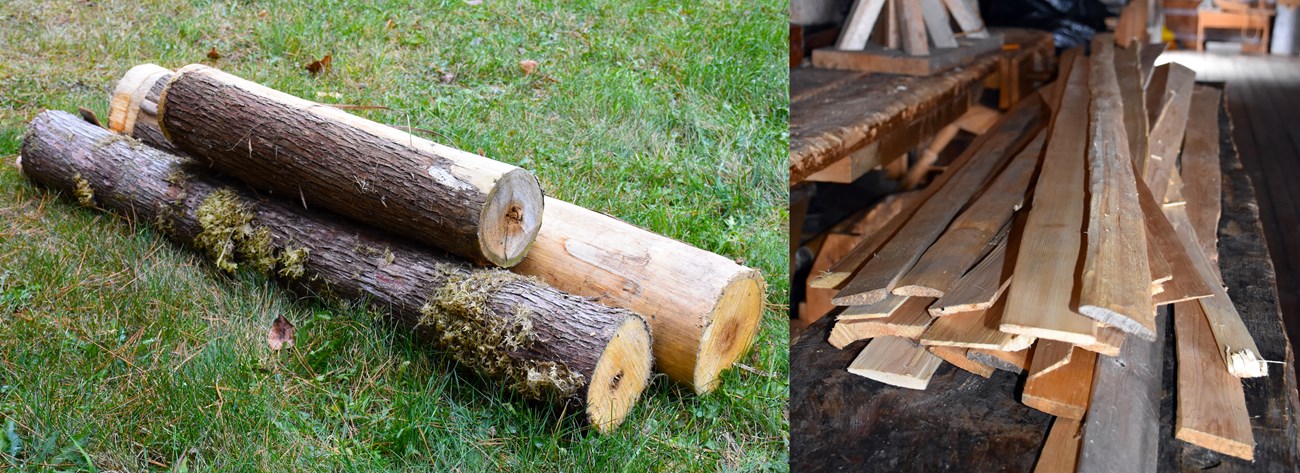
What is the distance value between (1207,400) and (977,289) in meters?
0.41

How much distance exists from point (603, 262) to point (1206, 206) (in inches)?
80.6

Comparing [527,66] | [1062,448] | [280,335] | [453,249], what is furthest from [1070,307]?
[527,66]

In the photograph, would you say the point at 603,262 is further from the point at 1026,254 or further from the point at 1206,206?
the point at 1206,206

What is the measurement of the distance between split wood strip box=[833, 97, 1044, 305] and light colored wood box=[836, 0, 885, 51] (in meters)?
0.77

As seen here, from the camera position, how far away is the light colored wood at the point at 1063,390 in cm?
153

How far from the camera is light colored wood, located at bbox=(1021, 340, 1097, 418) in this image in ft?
5.00

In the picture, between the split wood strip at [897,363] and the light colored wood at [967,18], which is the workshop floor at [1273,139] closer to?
the light colored wood at [967,18]

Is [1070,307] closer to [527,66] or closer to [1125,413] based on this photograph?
[1125,413]

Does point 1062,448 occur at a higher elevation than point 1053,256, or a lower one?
lower

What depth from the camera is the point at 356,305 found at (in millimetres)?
2633

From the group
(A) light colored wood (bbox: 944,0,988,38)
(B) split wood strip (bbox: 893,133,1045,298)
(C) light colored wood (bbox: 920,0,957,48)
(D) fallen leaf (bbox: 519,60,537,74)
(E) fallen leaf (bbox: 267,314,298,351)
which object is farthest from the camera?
(A) light colored wood (bbox: 944,0,988,38)

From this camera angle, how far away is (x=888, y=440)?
1.51 meters

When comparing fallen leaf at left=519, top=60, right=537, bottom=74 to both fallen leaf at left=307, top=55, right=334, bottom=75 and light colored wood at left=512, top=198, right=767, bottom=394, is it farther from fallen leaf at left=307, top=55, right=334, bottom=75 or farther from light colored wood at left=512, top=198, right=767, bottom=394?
light colored wood at left=512, top=198, right=767, bottom=394

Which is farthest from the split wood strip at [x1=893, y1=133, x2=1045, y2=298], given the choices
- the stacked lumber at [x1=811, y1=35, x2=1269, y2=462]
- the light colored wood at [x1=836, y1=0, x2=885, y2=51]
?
the light colored wood at [x1=836, y1=0, x2=885, y2=51]
